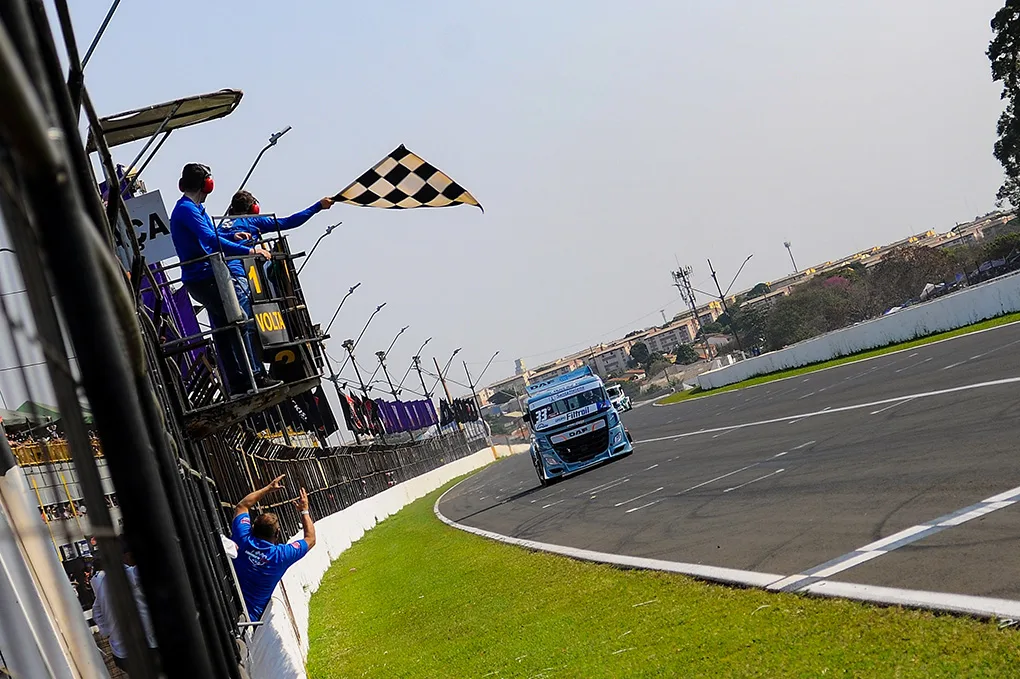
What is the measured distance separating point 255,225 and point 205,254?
0.82m

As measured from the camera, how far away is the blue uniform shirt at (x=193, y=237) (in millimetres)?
9125

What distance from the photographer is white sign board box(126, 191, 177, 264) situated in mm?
14516

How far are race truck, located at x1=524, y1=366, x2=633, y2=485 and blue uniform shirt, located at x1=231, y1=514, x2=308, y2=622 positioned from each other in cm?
2004

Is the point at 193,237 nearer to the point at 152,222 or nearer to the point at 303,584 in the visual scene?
the point at 152,222

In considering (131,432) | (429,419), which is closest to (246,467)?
(131,432)

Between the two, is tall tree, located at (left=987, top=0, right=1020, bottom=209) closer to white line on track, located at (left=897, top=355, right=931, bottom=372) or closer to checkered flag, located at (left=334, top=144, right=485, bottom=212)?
white line on track, located at (left=897, top=355, right=931, bottom=372)

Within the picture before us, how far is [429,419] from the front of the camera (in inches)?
3519

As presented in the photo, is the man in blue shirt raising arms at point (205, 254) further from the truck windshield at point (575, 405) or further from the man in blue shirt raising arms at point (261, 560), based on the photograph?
the truck windshield at point (575, 405)

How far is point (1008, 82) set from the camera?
5481 centimetres

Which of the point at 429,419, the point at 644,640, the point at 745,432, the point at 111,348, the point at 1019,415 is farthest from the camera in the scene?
the point at 429,419

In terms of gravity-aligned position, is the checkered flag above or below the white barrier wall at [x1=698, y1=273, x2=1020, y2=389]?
above

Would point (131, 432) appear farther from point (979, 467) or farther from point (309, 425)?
point (309, 425)

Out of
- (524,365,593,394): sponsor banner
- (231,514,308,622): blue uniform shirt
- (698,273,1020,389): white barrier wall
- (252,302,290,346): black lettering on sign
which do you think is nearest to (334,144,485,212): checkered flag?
(252,302,290,346): black lettering on sign

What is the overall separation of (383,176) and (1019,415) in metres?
8.11
